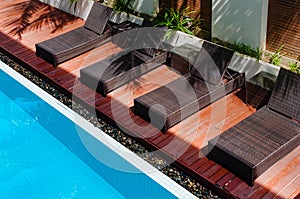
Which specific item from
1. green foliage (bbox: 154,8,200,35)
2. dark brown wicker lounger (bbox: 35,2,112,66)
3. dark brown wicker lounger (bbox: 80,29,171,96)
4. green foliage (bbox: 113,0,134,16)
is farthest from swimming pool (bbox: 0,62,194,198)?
green foliage (bbox: 113,0,134,16)

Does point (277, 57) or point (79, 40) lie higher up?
point (277, 57)

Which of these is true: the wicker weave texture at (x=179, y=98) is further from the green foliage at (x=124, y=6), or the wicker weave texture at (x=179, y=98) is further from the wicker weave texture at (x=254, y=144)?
the green foliage at (x=124, y=6)

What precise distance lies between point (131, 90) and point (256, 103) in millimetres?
2549

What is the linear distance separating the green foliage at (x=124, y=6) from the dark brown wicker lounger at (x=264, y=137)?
5028 mm

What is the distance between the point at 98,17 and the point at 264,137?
568cm

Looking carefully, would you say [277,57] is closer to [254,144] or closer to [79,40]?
[254,144]

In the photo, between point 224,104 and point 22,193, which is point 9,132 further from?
point 224,104

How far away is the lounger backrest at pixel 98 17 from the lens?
11757 mm

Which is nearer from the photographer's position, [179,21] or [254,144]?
[254,144]

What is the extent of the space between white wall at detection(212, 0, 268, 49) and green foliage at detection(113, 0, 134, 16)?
107 inches

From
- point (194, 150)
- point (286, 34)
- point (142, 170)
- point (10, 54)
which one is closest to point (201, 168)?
point (194, 150)

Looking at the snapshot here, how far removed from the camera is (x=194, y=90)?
9281mm

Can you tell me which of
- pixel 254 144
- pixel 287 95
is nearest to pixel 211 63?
pixel 287 95

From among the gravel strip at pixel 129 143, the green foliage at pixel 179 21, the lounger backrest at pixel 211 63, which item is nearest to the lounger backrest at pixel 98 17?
the green foliage at pixel 179 21
